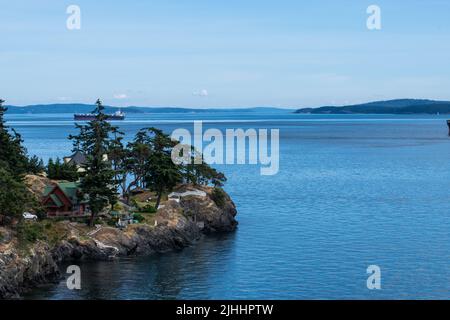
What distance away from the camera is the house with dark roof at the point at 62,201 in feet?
274

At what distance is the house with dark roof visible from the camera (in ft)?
A: 274

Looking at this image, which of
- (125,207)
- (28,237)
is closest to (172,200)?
(125,207)

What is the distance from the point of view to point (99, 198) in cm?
8156

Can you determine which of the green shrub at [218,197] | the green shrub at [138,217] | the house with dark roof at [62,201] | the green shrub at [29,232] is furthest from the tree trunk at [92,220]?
the green shrub at [218,197]

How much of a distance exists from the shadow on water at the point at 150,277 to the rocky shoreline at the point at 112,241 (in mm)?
1605

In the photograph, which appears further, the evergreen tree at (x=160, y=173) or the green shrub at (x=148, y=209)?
the evergreen tree at (x=160, y=173)

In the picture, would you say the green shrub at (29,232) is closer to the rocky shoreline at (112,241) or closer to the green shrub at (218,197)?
the rocky shoreline at (112,241)

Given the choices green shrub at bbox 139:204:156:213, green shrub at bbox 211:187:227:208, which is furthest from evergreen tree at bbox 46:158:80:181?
green shrub at bbox 211:187:227:208

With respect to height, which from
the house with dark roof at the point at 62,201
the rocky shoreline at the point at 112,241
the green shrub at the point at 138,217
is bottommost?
the rocky shoreline at the point at 112,241

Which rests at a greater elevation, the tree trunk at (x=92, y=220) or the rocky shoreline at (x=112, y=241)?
the tree trunk at (x=92, y=220)

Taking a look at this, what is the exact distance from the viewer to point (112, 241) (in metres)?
78.9

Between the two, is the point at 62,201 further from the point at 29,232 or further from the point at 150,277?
the point at 150,277

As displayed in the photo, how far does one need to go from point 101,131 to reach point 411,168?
89897 mm

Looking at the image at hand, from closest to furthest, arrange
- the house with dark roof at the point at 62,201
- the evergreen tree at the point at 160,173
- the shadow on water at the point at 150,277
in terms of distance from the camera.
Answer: the shadow on water at the point at 150,277
the house with dark roof at the point at 62,201
the evergreen tree at the point at 160,173
